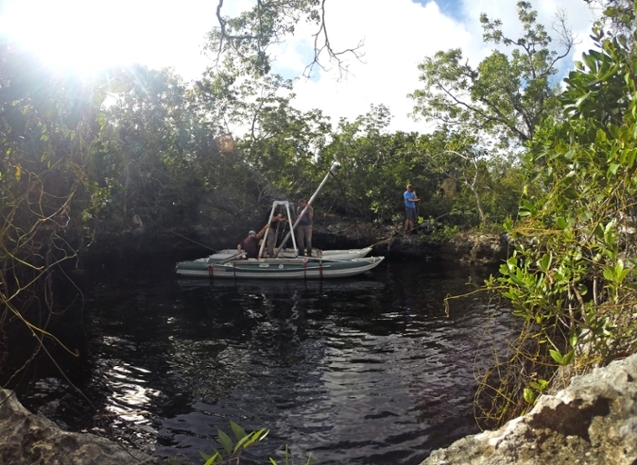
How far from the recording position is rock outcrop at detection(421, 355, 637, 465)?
222 centimetres

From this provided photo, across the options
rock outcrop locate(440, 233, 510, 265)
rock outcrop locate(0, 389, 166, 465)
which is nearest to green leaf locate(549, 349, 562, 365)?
rock outcrop locate(0, 389, 166, 465)

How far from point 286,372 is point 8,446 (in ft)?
18.9

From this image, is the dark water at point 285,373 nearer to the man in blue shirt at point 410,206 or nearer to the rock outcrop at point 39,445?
the rock outcrop at point 39,445

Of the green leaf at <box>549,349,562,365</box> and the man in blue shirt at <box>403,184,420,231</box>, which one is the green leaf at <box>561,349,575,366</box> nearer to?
the green leaf at <box>549,349,562,365</box>

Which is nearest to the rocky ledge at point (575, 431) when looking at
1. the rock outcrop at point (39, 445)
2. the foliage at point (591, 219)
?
the foliage at point (591, 219)

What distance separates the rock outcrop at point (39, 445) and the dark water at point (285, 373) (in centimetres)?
23

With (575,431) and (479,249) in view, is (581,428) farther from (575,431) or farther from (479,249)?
(479,249)

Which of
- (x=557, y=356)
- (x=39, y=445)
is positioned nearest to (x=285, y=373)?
(x=39, y=445)

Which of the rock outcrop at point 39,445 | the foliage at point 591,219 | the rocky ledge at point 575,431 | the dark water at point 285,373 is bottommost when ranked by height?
the dark water at point 285,373

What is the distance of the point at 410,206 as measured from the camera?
23.5 metres

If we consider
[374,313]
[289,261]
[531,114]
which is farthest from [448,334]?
[531,114]

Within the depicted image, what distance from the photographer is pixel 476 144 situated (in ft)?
76.5

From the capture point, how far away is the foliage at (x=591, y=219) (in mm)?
3209

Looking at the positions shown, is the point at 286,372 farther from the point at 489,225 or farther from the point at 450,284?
the point at 489,225
